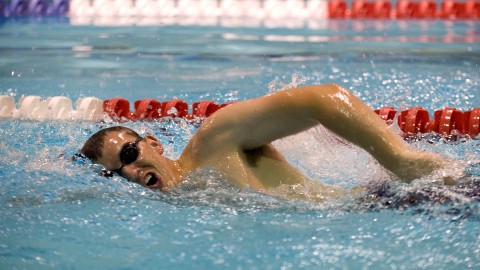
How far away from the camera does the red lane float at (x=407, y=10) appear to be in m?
9.20

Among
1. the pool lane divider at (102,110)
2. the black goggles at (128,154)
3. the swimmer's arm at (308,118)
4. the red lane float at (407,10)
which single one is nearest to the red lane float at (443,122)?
the pool lane divider at (102,110)

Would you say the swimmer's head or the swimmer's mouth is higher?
the swimmer's head

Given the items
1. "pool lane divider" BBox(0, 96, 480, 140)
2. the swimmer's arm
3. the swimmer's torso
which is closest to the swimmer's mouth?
the swimmer's torso

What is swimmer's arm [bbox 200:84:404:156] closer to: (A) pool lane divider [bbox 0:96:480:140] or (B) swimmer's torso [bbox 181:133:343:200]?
(B) swimmer's torso [bbox 181:133:343:200]

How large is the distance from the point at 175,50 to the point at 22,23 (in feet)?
10.1

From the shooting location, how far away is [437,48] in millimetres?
6695

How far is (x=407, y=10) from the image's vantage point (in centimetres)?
935

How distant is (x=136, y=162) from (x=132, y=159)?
2cm

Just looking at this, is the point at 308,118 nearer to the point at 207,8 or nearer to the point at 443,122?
the point at 443,122

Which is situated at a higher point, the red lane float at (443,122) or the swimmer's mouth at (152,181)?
the swimmer's mouth at (152,181)

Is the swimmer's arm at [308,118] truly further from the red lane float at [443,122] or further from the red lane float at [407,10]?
the red lane float at [407,10]

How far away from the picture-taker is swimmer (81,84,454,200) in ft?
6.63

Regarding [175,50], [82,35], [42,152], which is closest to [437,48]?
[175,50]

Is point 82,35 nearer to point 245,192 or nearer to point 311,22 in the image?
point 311,22
